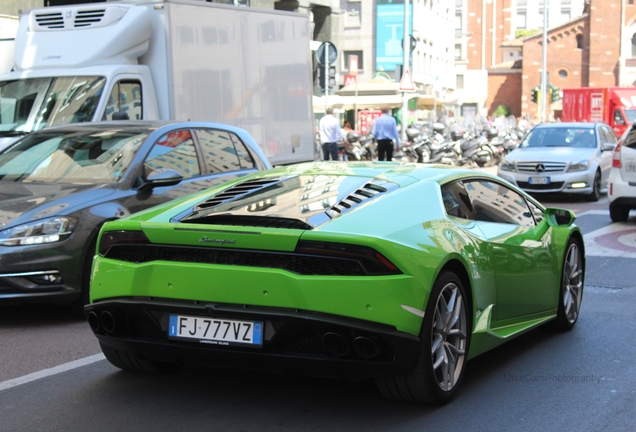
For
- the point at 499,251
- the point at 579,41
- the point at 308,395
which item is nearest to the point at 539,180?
the point at 499,251

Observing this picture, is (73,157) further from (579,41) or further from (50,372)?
(579,41)

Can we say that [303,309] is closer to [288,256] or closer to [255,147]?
[288,256]

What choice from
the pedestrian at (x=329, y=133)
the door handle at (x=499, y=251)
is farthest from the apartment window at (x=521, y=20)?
the door handle at (x=499, y=251)

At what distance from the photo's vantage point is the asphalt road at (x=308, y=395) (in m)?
4.57

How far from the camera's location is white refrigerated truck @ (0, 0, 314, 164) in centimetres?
1157

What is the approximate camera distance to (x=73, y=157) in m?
7.96

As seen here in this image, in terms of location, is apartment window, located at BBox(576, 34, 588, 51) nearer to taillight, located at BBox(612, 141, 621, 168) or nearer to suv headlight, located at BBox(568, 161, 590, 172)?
suv headlight, located at BBox(568, 161, 590, 172)

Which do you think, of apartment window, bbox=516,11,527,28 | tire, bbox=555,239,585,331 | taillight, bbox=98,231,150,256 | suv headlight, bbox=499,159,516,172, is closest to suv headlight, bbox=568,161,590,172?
suv headlight, bbox=499,159,516,172

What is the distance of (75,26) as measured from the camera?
12414 mm

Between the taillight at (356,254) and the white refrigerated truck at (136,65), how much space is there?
7.03 meters

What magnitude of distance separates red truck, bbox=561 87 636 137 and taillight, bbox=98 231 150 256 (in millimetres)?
36259

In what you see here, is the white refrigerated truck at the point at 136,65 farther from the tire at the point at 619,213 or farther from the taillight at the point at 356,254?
the taillight at the point at 356,254

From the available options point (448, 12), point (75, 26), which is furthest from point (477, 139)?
point (448, 12)

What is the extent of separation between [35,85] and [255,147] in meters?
3.95
